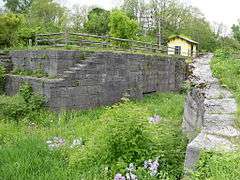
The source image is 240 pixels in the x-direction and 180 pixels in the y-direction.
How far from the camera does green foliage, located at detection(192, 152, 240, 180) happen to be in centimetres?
393

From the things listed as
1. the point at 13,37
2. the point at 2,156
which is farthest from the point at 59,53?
the point at 2,156

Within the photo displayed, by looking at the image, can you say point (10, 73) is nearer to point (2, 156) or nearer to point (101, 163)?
point (2, 156)

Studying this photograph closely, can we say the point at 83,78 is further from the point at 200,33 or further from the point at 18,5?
the point at 200,33

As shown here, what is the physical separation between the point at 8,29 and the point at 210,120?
1489cm

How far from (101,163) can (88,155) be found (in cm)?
29

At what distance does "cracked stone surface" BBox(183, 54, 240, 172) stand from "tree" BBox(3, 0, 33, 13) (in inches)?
1659

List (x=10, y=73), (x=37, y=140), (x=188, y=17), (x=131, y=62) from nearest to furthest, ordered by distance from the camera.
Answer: (x=37, y=140), (x=10, y=73), (x=131, y=62), (x=188, y=17)

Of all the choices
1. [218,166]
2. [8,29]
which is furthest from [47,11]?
[218,166]

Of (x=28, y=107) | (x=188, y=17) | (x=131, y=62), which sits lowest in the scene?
(x=28, y=107)

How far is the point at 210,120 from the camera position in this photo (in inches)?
236

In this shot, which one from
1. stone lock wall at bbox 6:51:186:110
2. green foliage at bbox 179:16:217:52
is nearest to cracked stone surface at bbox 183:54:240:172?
stone lock wall at bbox 6:51:186:110

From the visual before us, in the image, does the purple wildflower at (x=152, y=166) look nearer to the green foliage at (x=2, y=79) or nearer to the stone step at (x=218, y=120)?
the stone step at (x=218, y=120)

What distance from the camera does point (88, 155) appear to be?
5.87 metres

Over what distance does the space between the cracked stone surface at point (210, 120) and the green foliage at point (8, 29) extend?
11.6 m
